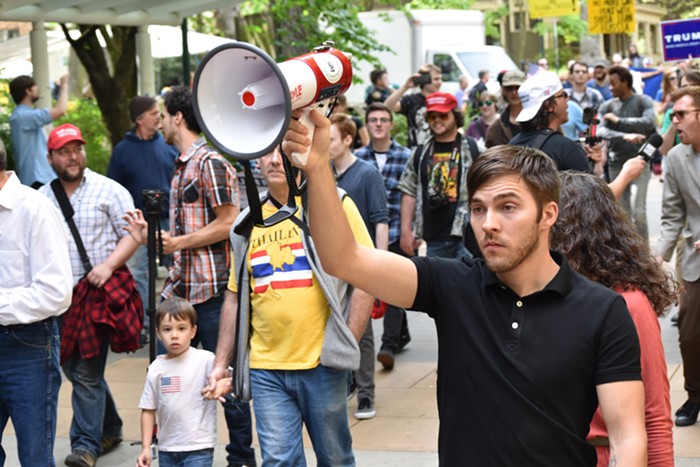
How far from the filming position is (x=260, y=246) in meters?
5.16

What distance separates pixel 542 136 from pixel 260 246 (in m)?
2.58

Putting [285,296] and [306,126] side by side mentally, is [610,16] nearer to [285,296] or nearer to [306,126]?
[285,296]

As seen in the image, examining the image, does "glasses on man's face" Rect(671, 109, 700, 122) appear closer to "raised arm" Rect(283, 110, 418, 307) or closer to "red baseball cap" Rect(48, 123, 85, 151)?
"red baseball cap" Rect(48, 123, 85, 151)

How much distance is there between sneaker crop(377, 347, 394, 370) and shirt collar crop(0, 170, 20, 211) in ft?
13.5

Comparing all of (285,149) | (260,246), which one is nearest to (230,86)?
(285,149)

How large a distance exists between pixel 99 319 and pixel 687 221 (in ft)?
12.2

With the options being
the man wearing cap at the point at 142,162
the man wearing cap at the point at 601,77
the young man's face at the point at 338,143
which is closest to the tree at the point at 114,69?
the man wearing cap at the point at 142,162

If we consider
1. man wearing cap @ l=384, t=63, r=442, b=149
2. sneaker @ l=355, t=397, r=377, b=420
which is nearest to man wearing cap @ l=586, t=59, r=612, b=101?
man wearing cap @ l=384, t=63, r=442, b=149

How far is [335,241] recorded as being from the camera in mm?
3016

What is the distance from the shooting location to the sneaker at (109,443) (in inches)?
286

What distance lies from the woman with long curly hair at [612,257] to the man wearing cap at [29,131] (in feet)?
25.8

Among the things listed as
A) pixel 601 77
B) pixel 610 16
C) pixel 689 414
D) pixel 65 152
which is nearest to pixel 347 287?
pixel 65 152

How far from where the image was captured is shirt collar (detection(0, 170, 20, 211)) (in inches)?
212

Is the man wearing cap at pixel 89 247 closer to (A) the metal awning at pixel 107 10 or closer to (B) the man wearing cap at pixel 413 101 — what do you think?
(A) the metal awning at pixel 107 10
